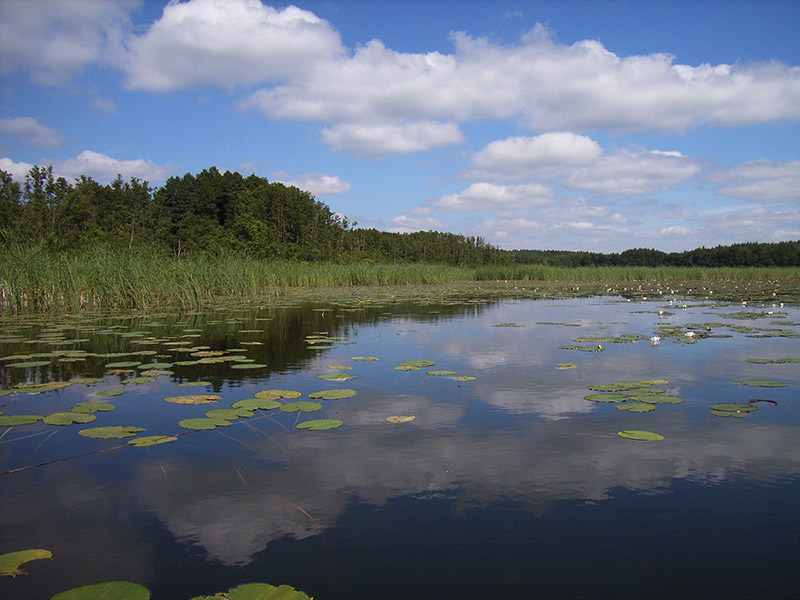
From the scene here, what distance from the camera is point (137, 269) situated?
992cm

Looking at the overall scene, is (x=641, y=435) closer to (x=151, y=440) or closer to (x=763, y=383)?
(x=763, y=383)

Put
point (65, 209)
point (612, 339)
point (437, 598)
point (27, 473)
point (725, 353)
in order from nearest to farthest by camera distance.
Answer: point (437, 598)
point (27, 473)
point (725, 353)
point (612, 339)
point (65, 209)

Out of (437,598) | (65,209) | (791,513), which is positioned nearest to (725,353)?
(791,513)

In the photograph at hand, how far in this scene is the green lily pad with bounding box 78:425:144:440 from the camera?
282cm

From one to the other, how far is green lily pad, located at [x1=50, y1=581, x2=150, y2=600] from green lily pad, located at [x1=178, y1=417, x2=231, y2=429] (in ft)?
4.94

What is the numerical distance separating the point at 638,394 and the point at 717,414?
535 mm

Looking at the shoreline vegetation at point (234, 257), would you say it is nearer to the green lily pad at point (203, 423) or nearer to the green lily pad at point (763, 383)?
the green lily pad at point (203, 423)

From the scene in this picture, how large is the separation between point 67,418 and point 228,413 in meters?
0.98

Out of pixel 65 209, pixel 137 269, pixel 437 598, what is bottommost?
pixel 437 598

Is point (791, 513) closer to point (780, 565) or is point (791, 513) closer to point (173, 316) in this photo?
point (780, 565)

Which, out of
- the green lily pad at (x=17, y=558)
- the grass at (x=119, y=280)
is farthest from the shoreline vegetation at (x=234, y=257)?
the green lily pad at (x=17, y=558)

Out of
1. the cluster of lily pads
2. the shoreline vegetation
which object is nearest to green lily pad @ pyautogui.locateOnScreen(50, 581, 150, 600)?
the cluster of lily pads

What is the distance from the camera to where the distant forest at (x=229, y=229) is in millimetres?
20703

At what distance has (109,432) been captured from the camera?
2855 mm
